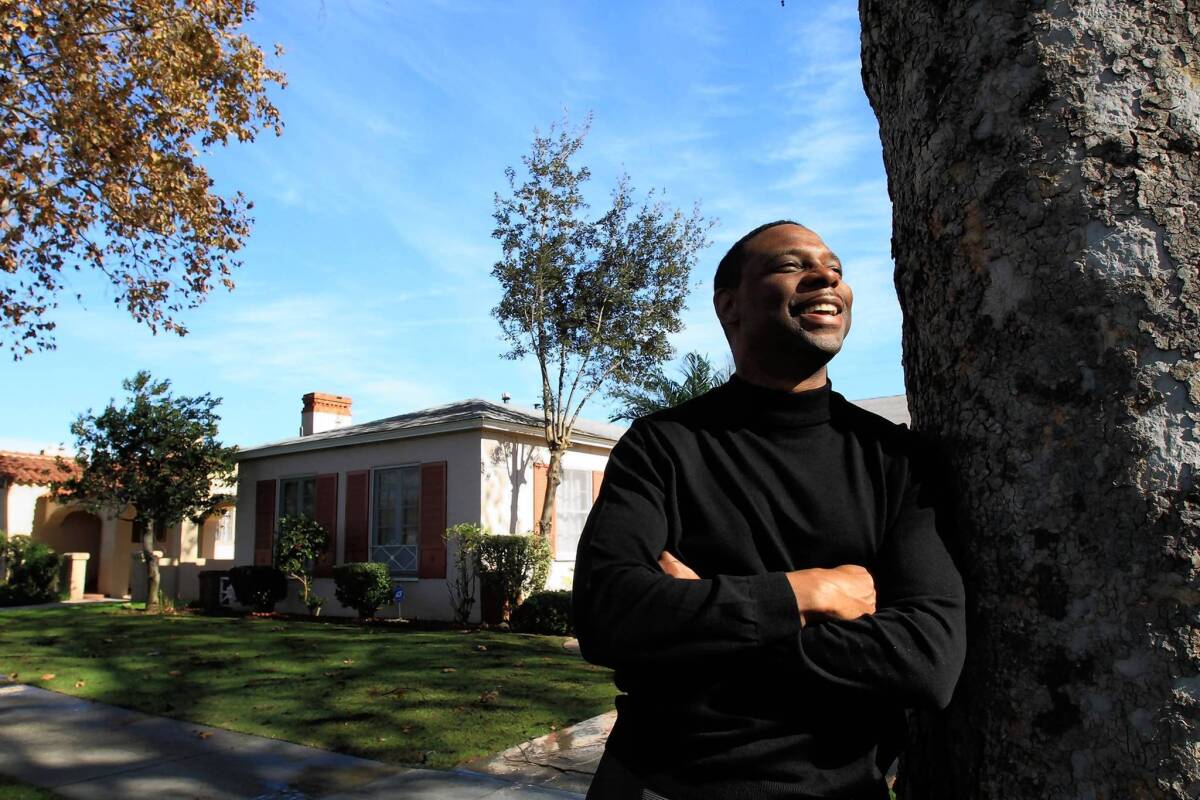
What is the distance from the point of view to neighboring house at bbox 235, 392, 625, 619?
16.5 m

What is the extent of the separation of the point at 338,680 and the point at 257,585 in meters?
10.2

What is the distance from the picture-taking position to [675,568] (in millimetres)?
1637

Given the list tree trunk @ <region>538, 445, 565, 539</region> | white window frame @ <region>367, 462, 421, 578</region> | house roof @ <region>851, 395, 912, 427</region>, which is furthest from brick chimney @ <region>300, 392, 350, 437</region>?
house roof @ <region>851, 395, 912, 427</region>

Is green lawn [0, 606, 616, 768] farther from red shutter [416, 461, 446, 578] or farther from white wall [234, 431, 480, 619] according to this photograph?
white wall [234, 431, 480, 619]

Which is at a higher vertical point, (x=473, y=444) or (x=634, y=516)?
(x=473, y=444)

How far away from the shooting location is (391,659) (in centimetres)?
1027

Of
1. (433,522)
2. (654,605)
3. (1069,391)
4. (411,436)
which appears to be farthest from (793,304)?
(411,436)

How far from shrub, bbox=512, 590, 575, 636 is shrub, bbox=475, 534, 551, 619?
668mm

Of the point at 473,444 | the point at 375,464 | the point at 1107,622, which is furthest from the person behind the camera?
the point at 375,464

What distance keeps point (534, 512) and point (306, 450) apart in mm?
5471

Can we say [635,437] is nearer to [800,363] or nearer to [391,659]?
[800,363]

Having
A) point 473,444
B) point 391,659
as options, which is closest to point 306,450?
point 473,444

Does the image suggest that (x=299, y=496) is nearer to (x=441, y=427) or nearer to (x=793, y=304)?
(x=441, y=427)

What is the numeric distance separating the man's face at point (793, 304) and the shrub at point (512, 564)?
545 inches
